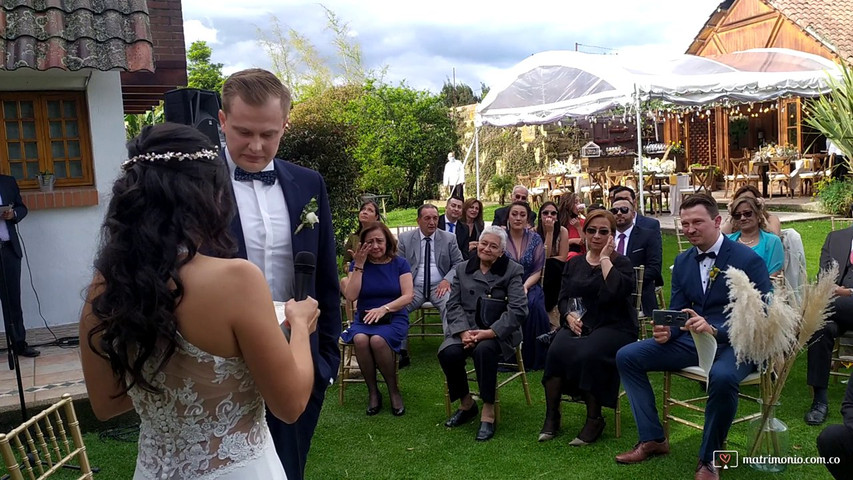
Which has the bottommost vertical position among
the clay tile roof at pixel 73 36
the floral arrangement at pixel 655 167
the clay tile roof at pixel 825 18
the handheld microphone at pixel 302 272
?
the handheld microphone at pixel 302 272

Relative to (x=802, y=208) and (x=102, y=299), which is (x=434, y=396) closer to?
(x=102, y=299)

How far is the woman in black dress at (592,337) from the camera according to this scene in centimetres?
479

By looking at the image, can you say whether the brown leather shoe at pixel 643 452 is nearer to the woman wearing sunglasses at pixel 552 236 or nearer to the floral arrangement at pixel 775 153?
the woman wearing sunglasses at pixel 552 236

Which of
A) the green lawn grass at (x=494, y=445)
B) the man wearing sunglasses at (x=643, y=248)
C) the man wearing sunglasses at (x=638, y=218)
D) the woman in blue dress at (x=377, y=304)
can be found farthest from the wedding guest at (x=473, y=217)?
the green lawn grass at (x=494, y=445)

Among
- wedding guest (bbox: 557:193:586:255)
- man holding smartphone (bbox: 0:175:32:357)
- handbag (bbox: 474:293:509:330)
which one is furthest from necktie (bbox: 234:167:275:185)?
wedding guest (bbox: 557:193:586:255)

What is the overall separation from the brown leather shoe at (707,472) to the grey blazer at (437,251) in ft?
11.1

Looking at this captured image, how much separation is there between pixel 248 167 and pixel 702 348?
316 cm

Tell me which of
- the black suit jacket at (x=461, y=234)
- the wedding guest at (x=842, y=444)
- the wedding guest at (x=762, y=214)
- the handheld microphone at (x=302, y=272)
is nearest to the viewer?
the handheld microphone at (x=302, y=272)

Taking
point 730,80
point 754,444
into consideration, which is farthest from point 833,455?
point 730,80

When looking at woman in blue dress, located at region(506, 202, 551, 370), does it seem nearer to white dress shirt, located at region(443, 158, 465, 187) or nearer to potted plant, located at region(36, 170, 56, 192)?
potted plant, located at region(36, 170, 56, 192)

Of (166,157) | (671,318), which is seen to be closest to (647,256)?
(671,318)

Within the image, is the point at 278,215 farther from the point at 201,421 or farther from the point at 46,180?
the point at 46,180

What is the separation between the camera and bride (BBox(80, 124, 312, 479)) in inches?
58.3

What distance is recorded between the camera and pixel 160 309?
146 centimetres
